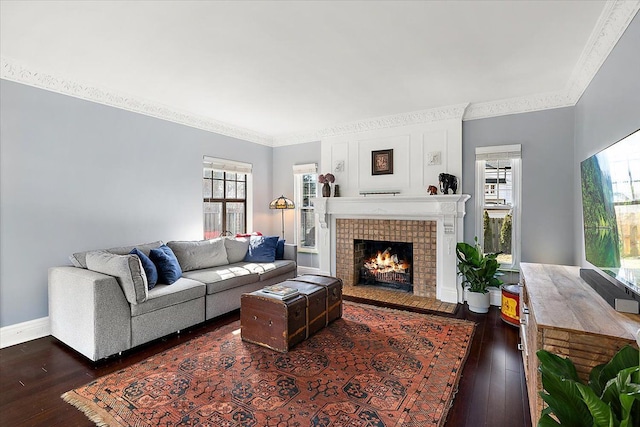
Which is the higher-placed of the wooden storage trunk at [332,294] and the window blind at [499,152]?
the window blind at [499,152]

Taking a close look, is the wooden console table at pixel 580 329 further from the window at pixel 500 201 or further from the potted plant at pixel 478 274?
the window at pixel 500 201

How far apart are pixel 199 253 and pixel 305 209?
2.27 m

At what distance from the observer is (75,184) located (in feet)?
11.0

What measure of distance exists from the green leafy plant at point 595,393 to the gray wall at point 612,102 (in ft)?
4.90

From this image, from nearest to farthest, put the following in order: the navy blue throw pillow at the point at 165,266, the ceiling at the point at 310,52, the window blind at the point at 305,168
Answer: the ceiling at the point at 310,52, the navy blue throw pillow at the point at 165,266, the window blind at the point at 305,168

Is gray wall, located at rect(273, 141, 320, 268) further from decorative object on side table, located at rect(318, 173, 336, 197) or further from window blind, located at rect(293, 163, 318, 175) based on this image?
decorative object on side table, located at rect(318, 173, 336, 197)

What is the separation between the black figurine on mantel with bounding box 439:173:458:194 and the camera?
4.18m

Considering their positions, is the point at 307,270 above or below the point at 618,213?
below

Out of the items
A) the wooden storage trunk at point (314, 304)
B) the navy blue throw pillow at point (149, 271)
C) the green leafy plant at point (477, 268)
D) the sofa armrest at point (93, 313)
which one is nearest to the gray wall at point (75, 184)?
the sofa armrest at point (93, 313)

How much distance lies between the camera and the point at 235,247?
14.8 ft

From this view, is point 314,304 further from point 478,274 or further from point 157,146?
point 157,146

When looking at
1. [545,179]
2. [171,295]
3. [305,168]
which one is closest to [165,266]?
[171,295]

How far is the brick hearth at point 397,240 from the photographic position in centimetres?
445

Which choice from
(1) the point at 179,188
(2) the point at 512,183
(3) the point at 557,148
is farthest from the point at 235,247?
(3) the point at 557,148
